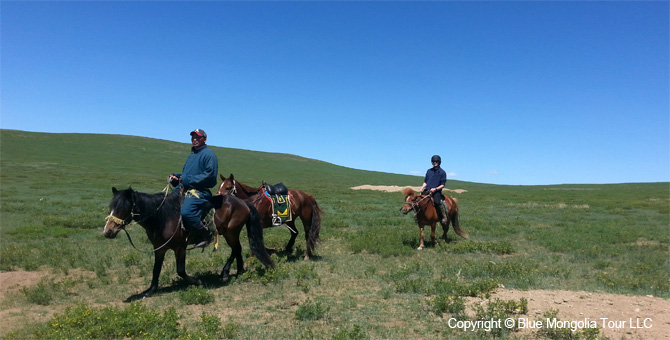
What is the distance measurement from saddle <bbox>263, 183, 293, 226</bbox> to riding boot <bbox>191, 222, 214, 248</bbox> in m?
2.36

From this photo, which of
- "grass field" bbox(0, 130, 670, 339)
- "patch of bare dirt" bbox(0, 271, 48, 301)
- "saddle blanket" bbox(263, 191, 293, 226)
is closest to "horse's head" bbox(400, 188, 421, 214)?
"grass field" bbox(0, 130, 670, 339)

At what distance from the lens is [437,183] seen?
12211 millimetres

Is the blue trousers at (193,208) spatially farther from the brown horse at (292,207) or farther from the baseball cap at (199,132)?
the brown horse at (292,207)

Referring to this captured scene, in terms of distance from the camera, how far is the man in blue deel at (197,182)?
7.09m

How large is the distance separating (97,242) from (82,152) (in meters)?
66.5

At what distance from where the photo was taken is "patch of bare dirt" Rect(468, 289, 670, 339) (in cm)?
522

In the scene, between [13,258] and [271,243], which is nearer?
[13,258]

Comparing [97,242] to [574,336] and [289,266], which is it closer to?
[289,266]

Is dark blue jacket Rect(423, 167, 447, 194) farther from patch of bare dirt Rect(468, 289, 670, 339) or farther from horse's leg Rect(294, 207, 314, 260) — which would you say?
patch of bare dirt Rect(468, 289, 670, 339)

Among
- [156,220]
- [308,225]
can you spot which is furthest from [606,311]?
[156,220]

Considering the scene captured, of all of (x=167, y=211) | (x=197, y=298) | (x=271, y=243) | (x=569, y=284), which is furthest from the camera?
(x=271, y=243)

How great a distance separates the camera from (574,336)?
500 centimetres

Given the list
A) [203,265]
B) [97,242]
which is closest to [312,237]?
[203,265]

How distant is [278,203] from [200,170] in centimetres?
308
